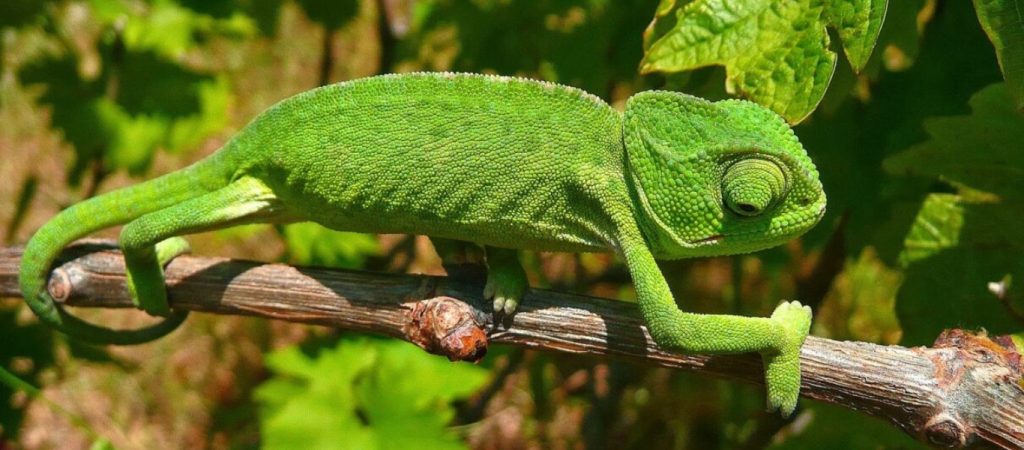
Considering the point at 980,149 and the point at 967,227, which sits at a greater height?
the point at 980,149

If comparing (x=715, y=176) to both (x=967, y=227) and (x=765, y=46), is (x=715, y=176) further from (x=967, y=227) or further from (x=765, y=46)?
(x=967, y=227)

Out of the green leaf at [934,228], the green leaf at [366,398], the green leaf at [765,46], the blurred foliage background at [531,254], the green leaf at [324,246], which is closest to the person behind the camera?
the green leaf at [765,46]

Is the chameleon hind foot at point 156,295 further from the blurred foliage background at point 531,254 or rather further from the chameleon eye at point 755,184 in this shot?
the chameleon eye at point 755,184

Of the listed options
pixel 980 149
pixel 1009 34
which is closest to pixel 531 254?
pixel 980 149

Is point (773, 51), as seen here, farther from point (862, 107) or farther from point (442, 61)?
point (442, 61)

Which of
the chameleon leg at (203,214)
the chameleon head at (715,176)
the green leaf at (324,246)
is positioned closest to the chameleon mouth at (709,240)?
the chameleon head at (715,176)

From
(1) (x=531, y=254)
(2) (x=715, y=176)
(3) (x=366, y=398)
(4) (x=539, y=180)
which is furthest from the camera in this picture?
(1) (x=531, y=254)
